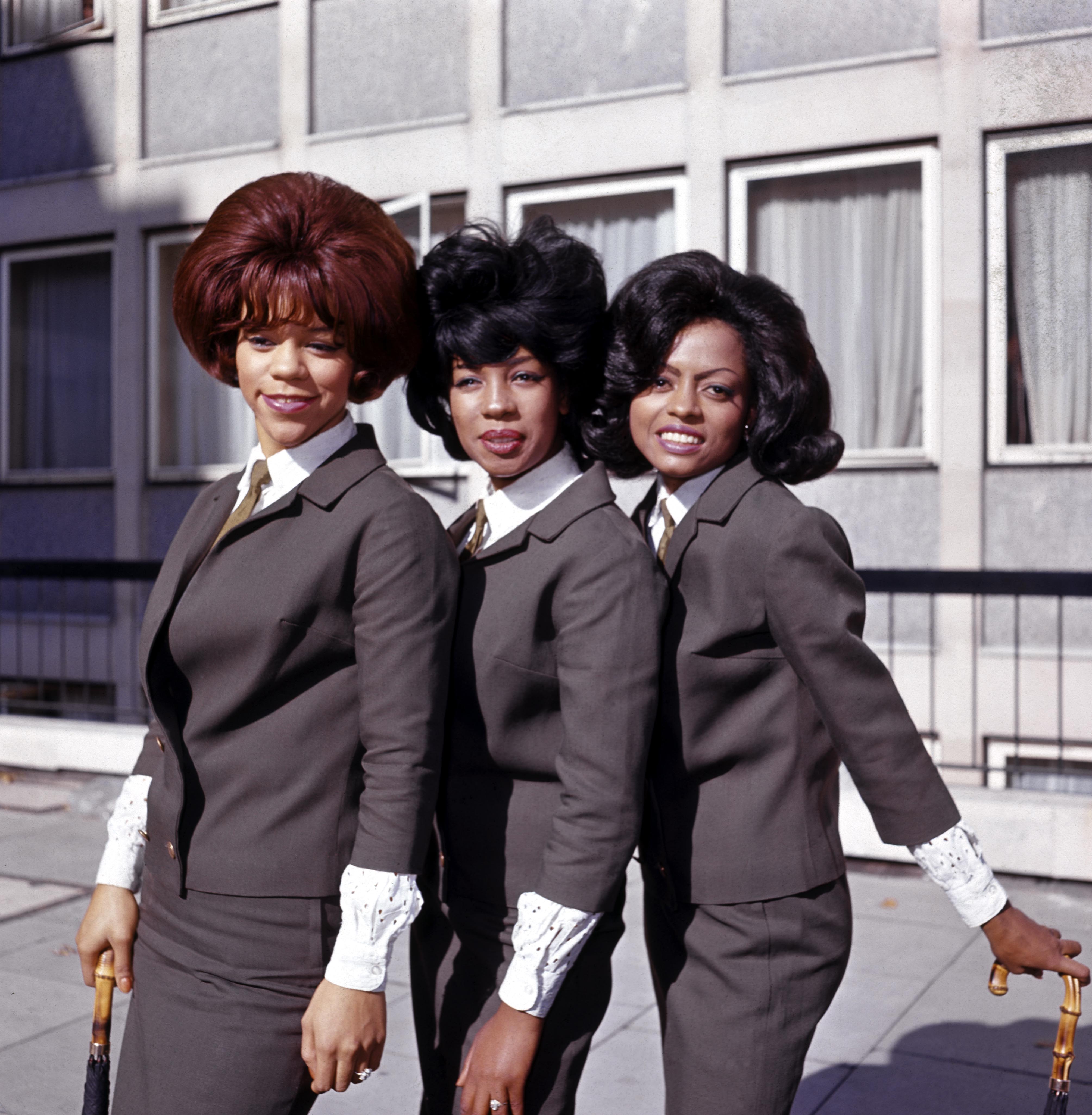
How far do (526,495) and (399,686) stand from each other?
376mm

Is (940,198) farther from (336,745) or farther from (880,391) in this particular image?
(336,745)

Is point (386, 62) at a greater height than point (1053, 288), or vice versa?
point (386, 62)

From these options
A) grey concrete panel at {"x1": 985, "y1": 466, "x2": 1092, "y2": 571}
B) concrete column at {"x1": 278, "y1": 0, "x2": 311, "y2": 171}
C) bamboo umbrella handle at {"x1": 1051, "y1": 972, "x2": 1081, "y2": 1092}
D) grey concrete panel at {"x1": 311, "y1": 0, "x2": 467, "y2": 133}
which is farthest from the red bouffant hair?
concrete column at {"x1": 278, "y1": 0, "x2": 311, "y2": 171}

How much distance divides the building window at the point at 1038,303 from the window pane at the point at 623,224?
1916mm

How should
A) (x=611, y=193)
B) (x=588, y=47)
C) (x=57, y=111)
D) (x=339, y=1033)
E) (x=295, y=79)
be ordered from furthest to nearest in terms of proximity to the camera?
(x=57, y=111)
(x=295, y=79)
(x=611, y=193)
(x=588, y=47)
(x=339, y=1033)

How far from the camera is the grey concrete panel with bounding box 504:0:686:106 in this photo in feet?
25.2

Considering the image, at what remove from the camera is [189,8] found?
9.02m

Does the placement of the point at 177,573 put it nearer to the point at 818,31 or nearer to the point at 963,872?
the point at 963,872

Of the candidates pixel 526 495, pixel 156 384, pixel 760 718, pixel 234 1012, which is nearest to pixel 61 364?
pixel 156 384

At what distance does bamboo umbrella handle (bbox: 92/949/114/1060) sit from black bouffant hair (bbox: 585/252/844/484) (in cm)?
106

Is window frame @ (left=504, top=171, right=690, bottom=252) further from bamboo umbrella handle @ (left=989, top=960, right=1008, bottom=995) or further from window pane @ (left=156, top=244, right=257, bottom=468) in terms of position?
bamboo umbrella handle @ (left=989, top=960, right=1008, bottom=995)

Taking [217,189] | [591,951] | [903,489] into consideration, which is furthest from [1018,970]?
[217,189]

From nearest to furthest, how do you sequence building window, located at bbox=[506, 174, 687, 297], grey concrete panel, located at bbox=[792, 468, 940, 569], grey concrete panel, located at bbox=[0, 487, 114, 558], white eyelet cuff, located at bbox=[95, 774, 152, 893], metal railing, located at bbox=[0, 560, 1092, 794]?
white eyelet cuff, located at bbox=[95, 774, 152, 893], metal railing, located at bbox=[0, 560, 1092, 794], grey concrete panel, located at bbox=[792, 468, 940, 569], building window, located at bbox=[506, 174, 687, 297], grey concrete panel, located at bbox=[0, 487, 114, 558]

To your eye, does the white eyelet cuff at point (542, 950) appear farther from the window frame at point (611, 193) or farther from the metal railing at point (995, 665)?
the window frame at point (611, 193)
